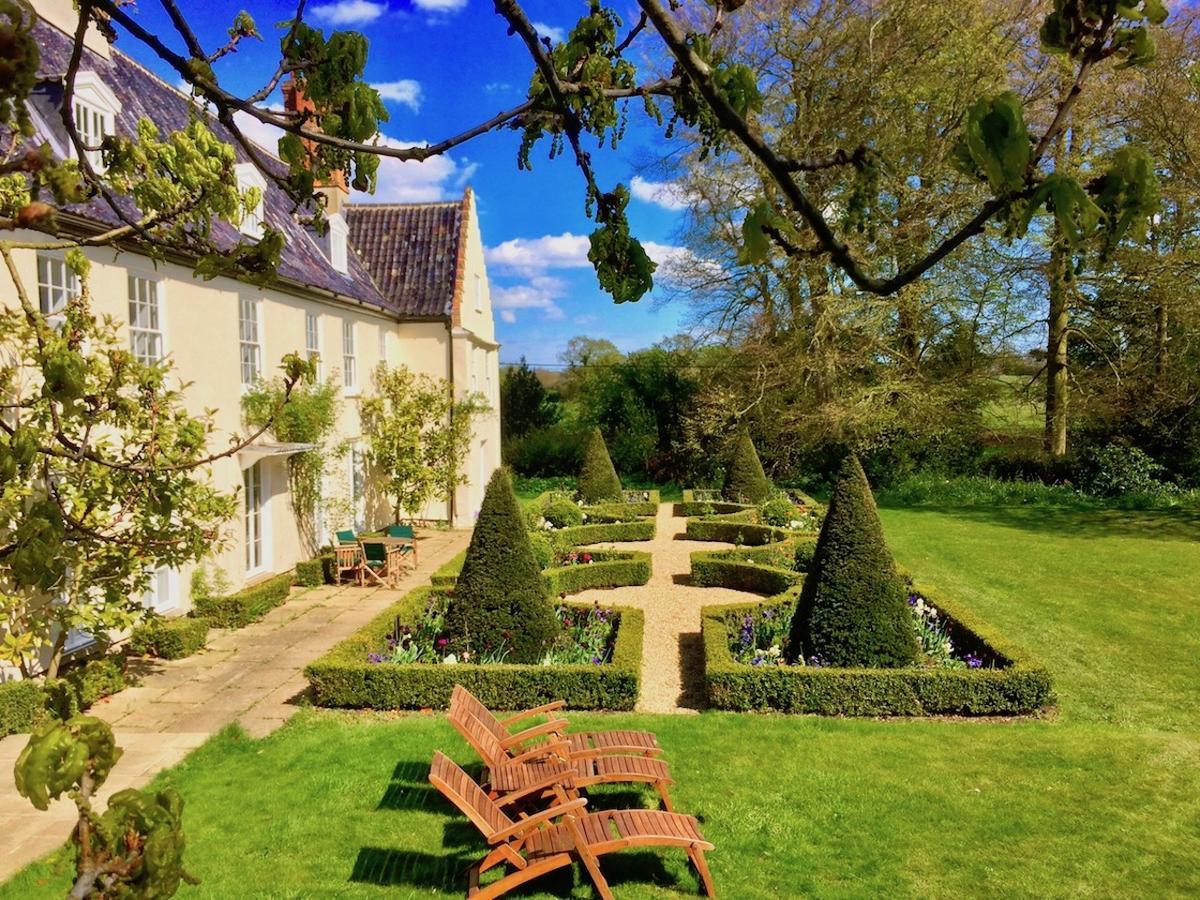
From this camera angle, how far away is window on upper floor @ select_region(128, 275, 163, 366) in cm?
1071

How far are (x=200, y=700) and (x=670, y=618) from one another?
6.34 m

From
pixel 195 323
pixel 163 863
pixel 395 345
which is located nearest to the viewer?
pixel 163 863

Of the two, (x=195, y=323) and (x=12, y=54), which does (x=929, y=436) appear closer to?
(x=195, y=323)

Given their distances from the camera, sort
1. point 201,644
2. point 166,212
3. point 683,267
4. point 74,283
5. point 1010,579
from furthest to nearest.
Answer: point 683,267 < point 1010,579 < point 201,644 < point 74,283 < point 166,212

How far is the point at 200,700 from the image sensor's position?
29.1 feet

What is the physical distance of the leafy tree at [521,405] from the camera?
3362 cm

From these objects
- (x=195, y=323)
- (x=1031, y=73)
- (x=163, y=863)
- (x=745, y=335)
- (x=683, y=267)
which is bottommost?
(x=163, y=863)

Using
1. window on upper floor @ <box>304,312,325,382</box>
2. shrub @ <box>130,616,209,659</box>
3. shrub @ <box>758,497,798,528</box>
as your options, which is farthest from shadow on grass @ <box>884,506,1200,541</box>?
shrub @ <box>130,616,209,659</box>

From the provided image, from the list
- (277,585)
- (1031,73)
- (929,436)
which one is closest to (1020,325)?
(929,436)

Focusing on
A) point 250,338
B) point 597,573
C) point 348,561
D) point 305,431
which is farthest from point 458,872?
point 250,338

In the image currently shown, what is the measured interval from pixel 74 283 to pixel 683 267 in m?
19.3

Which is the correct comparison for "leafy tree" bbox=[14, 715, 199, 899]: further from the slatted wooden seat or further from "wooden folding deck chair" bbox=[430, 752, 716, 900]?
the slatted wooden seat

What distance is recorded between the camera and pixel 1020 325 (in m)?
24.2

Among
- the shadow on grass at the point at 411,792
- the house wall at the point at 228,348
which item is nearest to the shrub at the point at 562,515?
the house wall at the point at 228,348
